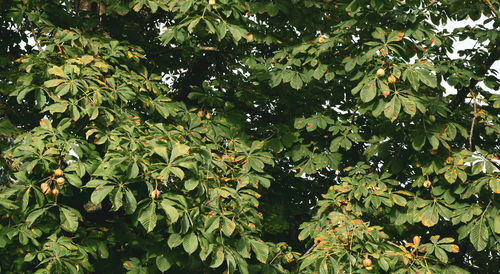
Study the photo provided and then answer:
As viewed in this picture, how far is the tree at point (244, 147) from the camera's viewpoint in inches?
122

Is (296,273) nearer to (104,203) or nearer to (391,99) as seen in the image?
(391,99)

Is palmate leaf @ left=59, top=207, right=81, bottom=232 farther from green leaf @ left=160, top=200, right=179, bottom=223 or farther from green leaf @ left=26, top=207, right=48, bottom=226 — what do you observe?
green leaf @ left=160, top=200, right=179, bottom=223

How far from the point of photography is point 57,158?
3.16m

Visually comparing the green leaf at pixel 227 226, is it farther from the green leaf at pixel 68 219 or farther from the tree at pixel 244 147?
the green leaf at pixel 68 219

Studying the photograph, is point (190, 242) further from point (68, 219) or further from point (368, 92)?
point (368, 92)

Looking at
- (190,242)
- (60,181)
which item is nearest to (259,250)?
(190,242)

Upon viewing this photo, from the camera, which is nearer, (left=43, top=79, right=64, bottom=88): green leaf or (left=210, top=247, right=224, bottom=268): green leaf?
(left=210, top=247, right=224, bottom=268): green leaf

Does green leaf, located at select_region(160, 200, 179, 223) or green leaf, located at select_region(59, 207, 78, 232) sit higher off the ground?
green leaf, located at select_region(160, 200, 179, 223)

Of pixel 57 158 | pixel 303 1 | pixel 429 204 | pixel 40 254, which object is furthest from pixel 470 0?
pixel 40 254

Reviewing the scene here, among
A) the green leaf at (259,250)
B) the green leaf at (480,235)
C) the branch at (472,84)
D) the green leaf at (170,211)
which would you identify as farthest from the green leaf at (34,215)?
the branch at (472,84)

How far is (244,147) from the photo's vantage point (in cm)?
427

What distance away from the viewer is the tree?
10.1ft

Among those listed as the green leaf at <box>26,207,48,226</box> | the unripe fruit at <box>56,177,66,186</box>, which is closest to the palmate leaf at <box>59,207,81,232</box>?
the green leaf at <box>26,207,48,226</box>

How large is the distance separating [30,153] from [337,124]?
2.83 meters
